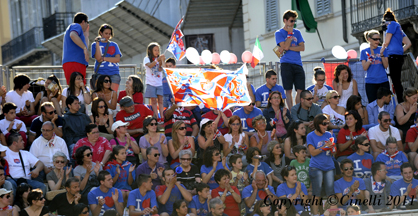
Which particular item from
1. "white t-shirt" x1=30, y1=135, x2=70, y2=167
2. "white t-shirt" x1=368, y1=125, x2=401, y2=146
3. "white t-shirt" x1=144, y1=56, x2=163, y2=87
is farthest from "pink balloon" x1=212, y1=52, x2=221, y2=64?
"white t-shirt" x1=30, y1=135, x2=70, y2=167

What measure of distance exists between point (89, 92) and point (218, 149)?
2.65 meters

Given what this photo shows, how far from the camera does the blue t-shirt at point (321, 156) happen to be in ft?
36.7

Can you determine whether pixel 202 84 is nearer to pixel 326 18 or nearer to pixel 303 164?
pixel 303 164

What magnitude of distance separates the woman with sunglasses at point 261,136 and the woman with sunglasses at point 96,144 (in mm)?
2493

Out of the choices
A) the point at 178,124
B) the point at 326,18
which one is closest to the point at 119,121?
the point at 178,124

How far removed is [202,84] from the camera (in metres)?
12.4

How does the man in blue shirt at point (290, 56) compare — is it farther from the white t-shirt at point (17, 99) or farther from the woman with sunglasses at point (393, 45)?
the white t-shirt at point (17, 99)

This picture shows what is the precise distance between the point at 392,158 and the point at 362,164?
1.65 ft

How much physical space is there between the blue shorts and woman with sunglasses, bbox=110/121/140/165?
1.98 meters

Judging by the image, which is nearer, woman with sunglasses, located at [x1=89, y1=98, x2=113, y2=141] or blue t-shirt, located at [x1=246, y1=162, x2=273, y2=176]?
blue t-shirt, located at [x1=246, y1=162, x2=273, y2=176]

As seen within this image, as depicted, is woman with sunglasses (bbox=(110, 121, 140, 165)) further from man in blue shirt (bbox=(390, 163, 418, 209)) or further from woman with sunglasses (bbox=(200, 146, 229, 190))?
man in blue shirt (bbox=(390, 163, 418, 209))

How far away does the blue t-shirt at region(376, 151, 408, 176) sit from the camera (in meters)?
11.4

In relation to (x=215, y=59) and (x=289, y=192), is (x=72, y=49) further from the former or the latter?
(x=215, y=59)

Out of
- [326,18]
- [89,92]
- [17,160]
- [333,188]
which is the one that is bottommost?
[333,188]
